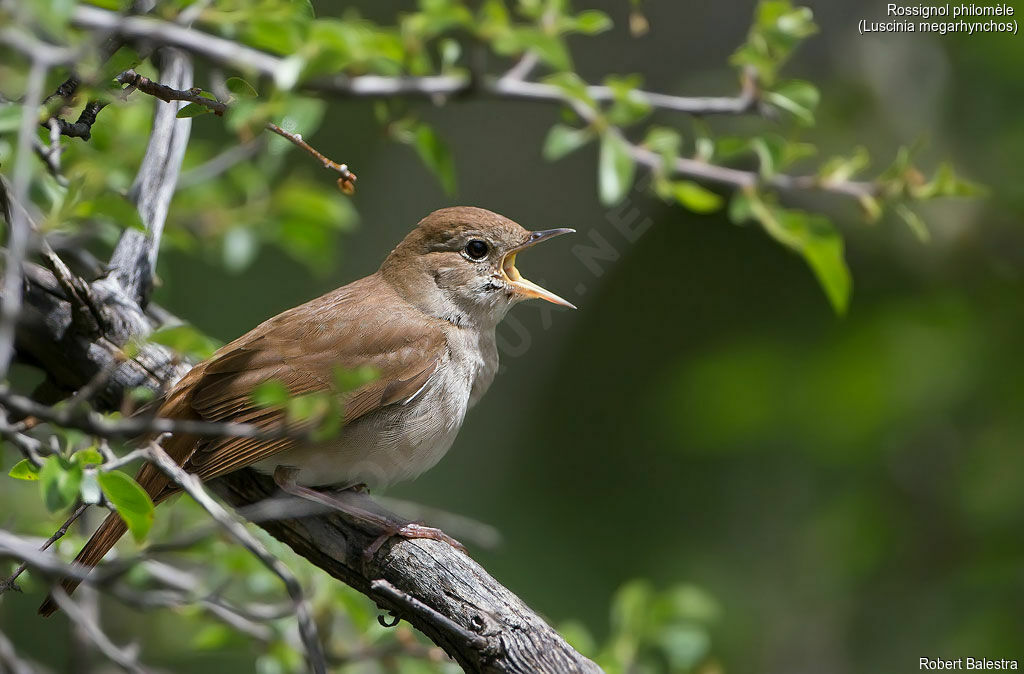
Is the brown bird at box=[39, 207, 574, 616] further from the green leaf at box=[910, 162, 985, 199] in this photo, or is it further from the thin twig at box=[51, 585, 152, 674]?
the green leaf at box=[910, 162, 985, 199]

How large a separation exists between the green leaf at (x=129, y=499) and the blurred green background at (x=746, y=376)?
60.1 inches

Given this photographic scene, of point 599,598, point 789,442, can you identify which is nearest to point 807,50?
point 789,442

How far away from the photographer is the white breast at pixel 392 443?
3332 mm

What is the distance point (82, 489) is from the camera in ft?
7.02

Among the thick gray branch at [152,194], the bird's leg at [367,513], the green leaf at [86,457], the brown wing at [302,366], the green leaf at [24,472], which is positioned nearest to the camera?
the green leaf at [86,457]

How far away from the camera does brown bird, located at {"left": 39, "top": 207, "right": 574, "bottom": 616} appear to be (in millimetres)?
3121

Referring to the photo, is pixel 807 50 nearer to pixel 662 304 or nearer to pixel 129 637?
pixel 662 304

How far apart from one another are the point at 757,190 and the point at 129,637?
334 centimetres

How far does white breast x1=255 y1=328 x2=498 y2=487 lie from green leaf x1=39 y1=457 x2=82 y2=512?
3.71 ft

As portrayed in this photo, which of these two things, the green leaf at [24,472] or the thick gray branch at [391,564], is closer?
the green leaf at [24,472]

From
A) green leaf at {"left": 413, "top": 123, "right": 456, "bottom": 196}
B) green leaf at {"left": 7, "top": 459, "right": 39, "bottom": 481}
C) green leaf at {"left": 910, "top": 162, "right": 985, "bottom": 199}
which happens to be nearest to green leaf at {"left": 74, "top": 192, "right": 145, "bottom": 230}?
green leaf at {"left": 7, "top": 459, "right": 39, "bottom": 481}

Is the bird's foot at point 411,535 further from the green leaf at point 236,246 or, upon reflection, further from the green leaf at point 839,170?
the green leaf at point 839,170

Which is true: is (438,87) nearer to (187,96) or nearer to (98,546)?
(187,96)

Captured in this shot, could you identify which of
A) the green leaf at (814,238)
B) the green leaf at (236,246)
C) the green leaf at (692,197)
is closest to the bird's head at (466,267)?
the green leaf at (236,246)
